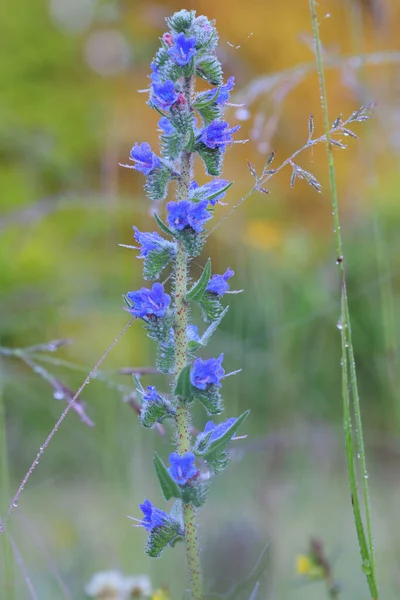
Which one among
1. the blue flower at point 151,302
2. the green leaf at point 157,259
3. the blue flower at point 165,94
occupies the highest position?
the blue flower at point 165,94

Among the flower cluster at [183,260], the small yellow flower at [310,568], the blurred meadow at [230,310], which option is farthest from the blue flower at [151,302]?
the small yellow flower at [310,568]

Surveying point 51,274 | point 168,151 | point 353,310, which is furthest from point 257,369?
point 51,274

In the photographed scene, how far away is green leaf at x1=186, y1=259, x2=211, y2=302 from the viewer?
0.59 m

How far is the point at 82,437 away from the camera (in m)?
2.40

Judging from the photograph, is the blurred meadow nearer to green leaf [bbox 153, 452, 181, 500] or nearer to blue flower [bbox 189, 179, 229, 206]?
blue flower [bbox 189, 179, 229, 206]

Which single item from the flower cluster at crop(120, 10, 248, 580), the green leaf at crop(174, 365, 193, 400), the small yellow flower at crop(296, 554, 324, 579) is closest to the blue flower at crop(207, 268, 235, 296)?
the flower cluster at crop(120, 10, 248, 580)

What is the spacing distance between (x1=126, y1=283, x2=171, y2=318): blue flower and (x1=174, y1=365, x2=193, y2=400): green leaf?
7 cm

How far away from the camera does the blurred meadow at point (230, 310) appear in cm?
129

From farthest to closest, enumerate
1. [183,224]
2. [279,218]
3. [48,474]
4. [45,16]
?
1. [45,16]
2. [279,218]
3. [48,474]
4. [183,224]

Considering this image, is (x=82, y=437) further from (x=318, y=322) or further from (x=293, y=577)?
(x=293, y=577)

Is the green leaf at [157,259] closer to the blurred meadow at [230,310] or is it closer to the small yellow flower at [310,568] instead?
the blurred meadow at [230,310]

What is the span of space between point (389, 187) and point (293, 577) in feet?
10.0

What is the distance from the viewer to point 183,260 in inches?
25.4

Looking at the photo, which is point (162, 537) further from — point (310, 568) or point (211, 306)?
point (310, 568)
